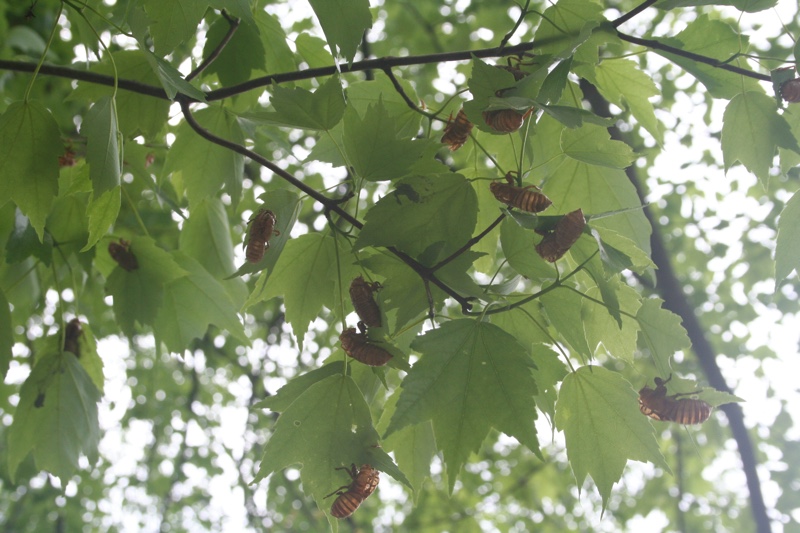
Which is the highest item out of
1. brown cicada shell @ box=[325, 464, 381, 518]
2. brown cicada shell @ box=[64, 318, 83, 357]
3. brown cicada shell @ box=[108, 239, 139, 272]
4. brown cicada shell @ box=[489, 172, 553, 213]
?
brown cicada shell @ box=[108, 239, 139, 272]

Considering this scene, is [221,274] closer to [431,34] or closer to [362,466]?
[362,466]

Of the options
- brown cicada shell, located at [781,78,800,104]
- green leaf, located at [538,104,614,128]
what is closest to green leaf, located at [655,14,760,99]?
brown cicada shell, located at [781,78,800,104]

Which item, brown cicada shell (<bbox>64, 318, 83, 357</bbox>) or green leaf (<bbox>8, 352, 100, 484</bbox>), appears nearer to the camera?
green leaf (<bbox>8, 352, 100, 484</bbox>)

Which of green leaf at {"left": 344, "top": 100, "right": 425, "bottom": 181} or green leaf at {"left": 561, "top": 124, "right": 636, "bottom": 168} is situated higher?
green leaf at {"left": 561, "top": 124, "right": 636, "bottom": 168}

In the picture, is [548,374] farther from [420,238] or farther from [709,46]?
[709,46]

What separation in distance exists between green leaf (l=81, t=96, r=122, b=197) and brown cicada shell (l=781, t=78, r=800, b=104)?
4.49 feet

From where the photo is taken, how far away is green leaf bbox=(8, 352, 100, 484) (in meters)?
1.92

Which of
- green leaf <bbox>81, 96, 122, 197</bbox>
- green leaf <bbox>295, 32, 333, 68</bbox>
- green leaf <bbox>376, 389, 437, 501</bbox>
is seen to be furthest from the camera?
green leaf <bbox>295, 32, 333, 68</bbox>

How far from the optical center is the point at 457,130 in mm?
1512

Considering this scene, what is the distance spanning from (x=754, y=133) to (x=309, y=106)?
0.98 meters

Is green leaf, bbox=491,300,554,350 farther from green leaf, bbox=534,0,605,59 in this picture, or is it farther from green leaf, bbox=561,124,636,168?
green leaf, bbox=534,0,605,59

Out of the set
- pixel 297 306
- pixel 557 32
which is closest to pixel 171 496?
pixel 297 306

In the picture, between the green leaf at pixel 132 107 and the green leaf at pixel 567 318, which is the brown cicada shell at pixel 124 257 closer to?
the green leaf at pixel 132 107

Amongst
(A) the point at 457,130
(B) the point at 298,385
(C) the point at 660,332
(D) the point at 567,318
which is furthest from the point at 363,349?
(C) the point at 660,332
